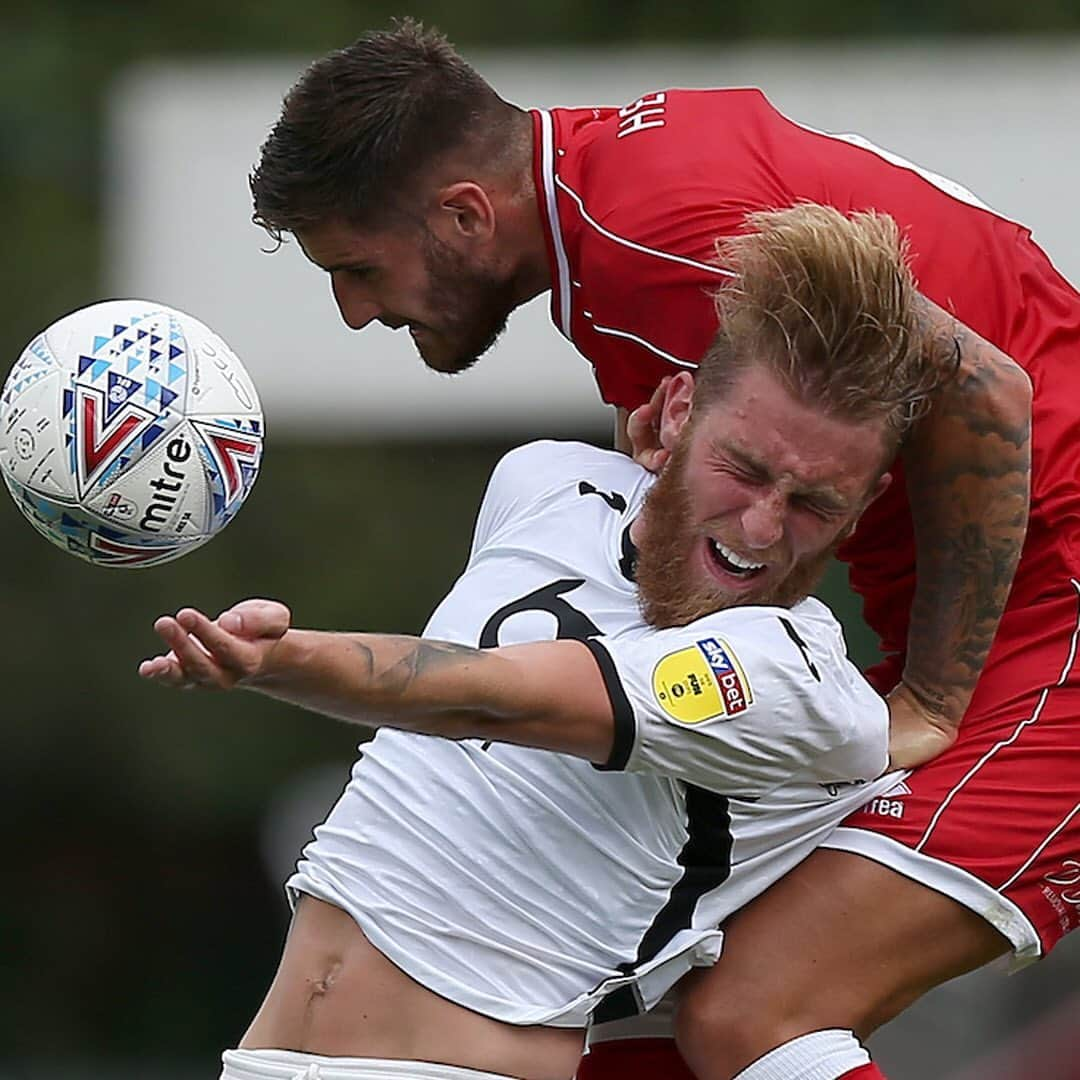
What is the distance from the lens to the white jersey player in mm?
4168

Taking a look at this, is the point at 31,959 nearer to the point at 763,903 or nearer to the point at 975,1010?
the point at 975,1010

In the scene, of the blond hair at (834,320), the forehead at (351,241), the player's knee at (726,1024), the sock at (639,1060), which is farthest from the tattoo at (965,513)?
the forehead at (351,241)

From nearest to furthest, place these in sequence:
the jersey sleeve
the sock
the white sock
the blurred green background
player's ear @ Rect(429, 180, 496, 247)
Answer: the jersey sleeve, the white sock, the sock, player's ear @ Rect(429, 180, 496, 247), the blurred green background

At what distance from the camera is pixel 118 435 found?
4.29 m

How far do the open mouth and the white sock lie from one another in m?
0.85

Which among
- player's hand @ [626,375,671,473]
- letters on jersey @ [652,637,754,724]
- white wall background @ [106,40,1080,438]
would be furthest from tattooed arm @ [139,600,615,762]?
white wall background @ [106,40,1080,438]

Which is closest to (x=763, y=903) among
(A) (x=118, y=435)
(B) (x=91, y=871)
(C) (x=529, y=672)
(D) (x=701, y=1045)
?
(D) (x=701, y=1045)

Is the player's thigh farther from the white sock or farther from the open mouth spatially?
the open mouth

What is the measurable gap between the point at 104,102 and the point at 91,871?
4251 mm

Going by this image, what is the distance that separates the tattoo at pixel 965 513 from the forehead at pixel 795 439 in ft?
0.85

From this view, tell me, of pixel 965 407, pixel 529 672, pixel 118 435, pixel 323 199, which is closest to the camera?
pixel 529 672

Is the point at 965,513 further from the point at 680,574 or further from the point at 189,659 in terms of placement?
the point at 189,659

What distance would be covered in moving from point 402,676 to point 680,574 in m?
0.75

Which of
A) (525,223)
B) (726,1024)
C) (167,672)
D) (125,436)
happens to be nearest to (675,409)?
(525,223)
